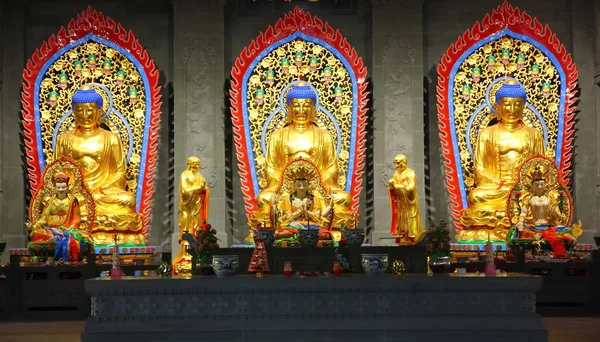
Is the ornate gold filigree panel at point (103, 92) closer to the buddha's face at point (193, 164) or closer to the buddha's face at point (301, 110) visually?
the buddha's face at point (193, 164)

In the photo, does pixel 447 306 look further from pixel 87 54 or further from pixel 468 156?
pixel 87 54

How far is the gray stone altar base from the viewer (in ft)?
20.2

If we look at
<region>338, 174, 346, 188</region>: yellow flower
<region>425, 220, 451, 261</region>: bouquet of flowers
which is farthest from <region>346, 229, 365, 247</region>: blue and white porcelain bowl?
<region>338, 174, 346, 188</region>: yellow flower

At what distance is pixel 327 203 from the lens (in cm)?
1177

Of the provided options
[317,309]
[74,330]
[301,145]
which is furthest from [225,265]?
[301,145]

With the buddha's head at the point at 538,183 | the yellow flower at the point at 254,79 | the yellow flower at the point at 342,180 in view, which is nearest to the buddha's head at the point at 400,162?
the yellow flower at the point at 342,180

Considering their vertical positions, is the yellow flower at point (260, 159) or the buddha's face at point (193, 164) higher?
the yellow flower at point (260, 159)

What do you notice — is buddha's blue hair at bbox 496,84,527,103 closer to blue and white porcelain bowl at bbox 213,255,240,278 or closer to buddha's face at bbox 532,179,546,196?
buddha's face at bbox 532,179,546,196

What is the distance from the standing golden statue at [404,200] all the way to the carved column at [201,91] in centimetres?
223

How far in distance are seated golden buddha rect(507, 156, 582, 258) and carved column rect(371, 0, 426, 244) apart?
1.31 metres

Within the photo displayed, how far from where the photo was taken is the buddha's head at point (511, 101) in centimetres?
1254

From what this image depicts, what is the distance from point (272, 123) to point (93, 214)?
8.53 feet

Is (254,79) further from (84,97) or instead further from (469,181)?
(469,181)

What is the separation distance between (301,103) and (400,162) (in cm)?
160
